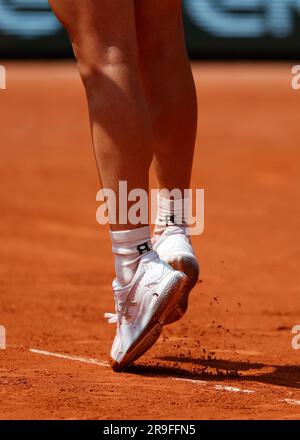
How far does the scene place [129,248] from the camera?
2902 mm

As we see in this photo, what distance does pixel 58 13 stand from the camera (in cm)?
286

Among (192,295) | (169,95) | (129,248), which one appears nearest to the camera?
(129,248)

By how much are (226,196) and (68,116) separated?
402 centimetres

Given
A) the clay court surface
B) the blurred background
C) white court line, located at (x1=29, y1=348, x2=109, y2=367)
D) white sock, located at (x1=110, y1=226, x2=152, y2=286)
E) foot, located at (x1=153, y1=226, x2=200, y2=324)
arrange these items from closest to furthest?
the clay court surface
white sock, located at (x1=110, y1=226, x2=152, y2=286)
foot, located at (x1=153, y1=226, x2=200, y2=324)
white court line, located at (x1=29, y1=348, x2=109, y2=367)
the blurred background

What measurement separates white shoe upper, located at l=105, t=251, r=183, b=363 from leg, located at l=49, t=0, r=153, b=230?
0.14 metres

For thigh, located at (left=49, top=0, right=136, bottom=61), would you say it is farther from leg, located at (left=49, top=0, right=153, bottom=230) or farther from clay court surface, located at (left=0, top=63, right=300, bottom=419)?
clay court surface, located at (left=0, top=63, right=300, bottom=419)

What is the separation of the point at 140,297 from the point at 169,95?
0.74m

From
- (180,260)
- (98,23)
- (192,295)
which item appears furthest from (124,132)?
(192,295)

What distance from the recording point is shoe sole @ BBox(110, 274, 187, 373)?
2818 millimetres

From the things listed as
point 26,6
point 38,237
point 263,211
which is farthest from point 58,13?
point 26,6

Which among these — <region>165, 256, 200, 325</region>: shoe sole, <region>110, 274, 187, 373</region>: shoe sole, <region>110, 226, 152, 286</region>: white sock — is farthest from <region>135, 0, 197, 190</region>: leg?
<region>110, 274, 187, 373</region>: shoe sole

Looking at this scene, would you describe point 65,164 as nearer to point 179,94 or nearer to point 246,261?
point 246,261

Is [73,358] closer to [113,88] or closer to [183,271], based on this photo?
[183,271]

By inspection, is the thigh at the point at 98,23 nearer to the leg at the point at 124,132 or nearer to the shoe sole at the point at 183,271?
the leg at the point at 124,132
